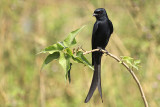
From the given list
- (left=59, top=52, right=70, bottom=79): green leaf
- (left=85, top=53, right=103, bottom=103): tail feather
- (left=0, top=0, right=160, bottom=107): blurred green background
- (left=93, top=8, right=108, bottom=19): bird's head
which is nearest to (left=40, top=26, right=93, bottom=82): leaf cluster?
(left=59, top=52, right=70, bottom=79): green leaf

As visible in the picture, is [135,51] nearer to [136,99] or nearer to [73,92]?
[136,99]

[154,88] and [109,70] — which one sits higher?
[109,70]

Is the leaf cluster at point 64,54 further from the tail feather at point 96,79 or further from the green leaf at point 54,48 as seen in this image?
the tail feather at point 96,79

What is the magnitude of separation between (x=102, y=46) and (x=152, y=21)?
81 cm

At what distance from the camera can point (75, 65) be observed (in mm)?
4656

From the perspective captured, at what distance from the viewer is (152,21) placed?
3568 mm

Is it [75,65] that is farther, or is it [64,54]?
[75,65]

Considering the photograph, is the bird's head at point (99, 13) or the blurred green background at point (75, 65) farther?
the blurred green background at point (75, 65)

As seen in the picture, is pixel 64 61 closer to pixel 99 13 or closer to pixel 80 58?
pixel 80 58

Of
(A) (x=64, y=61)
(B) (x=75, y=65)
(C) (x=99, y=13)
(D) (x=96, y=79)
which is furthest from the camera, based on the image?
(B) (x=75, y=65)

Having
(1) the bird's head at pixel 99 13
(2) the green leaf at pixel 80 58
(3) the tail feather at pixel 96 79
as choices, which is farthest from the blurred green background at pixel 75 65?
(2) the green leaf at pixel 80 58

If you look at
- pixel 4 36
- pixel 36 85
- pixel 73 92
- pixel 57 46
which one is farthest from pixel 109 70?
pixel 57 46

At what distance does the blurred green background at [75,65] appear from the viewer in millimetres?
3568

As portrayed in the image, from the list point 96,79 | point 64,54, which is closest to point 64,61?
point 64,54
